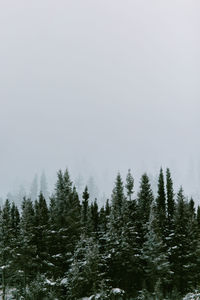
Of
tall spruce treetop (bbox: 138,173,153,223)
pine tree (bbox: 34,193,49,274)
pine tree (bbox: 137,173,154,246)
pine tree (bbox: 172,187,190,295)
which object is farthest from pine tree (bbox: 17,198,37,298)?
tall spruce treetop (bbox: 138,173,153,223)

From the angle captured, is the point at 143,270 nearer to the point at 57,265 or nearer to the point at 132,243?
the point at 132,243

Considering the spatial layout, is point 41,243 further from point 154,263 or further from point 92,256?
point 154,263

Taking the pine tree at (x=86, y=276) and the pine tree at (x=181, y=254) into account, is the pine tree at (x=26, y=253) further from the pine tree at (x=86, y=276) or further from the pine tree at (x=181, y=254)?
the pine tree at (x=181, y=254)

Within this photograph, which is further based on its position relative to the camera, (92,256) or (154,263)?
(154,263)

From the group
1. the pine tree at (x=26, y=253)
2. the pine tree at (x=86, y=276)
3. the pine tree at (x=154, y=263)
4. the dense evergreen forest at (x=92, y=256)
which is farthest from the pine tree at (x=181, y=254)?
the pine tree at (x=26, y=253)

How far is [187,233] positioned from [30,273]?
82.0ft

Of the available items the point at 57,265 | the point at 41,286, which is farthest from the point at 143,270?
the point at 41,286

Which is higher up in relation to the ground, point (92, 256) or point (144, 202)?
point (144, 202)

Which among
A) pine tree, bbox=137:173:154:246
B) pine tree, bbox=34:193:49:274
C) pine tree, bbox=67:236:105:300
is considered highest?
pine tree, bbox=137:173:154:246

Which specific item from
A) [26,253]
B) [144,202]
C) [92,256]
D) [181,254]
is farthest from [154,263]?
[144,202]

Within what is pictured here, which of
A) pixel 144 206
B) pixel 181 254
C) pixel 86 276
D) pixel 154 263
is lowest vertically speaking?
pixel 86 276

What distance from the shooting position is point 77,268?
1937 inches

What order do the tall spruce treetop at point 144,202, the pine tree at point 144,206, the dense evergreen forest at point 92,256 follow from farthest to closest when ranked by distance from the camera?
the tall spruce treetop at point 144,202
the pine tree at point 144,206
the dense evergreen forest at point 92,256

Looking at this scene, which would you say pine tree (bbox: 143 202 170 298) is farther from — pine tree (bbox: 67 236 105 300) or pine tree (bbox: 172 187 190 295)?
pine tree (bbox: 67 236 105 300)
